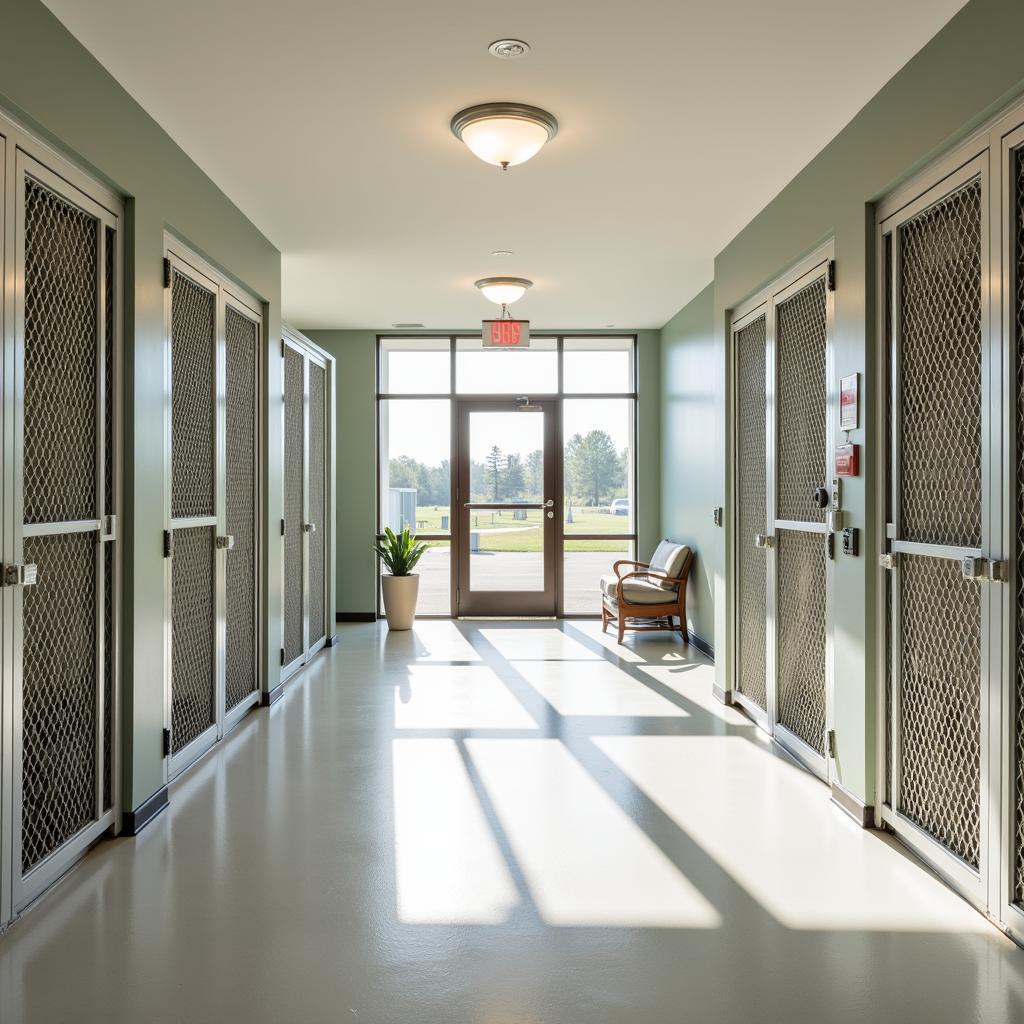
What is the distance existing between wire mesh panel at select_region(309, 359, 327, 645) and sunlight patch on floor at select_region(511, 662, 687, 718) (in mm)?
1696

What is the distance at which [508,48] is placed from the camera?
119 inches

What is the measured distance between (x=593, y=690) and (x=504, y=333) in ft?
9.57

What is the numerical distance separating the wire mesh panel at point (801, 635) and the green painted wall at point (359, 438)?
14.3ft

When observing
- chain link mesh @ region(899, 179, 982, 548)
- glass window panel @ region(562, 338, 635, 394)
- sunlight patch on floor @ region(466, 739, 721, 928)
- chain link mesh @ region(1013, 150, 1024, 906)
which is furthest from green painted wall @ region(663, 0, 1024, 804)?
glass window panel @ region(562, 338, 635, 394)

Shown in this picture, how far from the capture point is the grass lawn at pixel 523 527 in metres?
8.85

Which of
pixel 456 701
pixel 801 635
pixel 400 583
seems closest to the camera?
pixel 801 635

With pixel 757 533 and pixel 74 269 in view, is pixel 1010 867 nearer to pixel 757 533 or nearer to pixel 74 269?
pixel 757 533

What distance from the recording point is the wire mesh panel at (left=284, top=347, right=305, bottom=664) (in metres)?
6.09

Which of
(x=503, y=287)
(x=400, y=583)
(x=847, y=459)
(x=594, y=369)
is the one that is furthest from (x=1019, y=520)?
(x=594, y=369)

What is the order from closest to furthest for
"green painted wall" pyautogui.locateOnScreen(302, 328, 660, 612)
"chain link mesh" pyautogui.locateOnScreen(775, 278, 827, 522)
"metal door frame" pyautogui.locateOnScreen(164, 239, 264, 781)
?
"metal door frame" pyautogui.locateOnScreen(164, 239, 264, 781), "chain link mesh" pyautogui.locateOnScreen(775, 278, 827, 522), "green painted wall" pyautogui.locateOnScreen(302, 328, 660, 612)

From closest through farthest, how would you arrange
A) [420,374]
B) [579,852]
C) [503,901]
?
1. [503,901]
2. [579,852]
3. [420,374]

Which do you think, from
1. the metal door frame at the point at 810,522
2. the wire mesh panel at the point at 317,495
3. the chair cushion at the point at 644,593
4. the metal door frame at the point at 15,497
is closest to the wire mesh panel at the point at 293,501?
the wire mesh panel at the point at 317,495

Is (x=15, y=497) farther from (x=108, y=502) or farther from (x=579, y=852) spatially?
(x=579, y=852)

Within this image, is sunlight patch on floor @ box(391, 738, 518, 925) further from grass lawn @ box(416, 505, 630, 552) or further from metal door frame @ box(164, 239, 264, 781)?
grass lawn @ box(416, 505, 630, 552)
